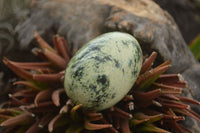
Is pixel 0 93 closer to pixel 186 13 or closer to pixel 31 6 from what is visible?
pixel 31 6

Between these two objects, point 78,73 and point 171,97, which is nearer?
point 78,73

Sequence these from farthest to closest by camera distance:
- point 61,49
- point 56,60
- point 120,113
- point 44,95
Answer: point 61,49 → point 56,60 → point 44,95 → point 120,113

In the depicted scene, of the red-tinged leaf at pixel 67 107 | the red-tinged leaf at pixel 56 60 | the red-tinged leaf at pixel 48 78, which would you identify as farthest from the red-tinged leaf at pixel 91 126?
the red-tinged leaf at pixel 56 60

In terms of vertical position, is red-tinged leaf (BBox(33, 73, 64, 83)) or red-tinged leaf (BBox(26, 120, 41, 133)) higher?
red-tinged leaf (BBox(33, 73, 64, 83))

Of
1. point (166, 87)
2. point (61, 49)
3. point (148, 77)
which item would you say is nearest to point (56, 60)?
point (61, 49)

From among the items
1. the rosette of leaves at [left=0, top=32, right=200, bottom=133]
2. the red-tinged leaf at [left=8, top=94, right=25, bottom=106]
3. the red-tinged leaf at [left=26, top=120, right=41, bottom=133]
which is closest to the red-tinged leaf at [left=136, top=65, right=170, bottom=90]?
the rosette of leaves at [left=0, top=32, right=200, bottom=133]

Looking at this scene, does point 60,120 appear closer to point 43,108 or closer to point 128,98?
point 43,108

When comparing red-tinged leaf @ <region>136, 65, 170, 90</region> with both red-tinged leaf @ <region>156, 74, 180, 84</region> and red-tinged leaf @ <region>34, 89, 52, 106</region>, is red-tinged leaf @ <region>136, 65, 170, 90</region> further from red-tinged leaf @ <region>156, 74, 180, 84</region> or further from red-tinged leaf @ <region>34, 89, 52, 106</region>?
red-tinged leaf @ <region>34, 89, 52, 106</region>
